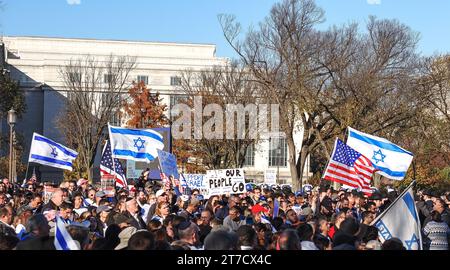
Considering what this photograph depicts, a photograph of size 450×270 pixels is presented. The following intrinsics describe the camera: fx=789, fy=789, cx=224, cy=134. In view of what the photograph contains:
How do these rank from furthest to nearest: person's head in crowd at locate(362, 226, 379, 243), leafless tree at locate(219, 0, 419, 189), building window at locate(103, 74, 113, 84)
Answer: building window at locate(103, 74, 113, 84), leafless tree at locate(219, 0, 419, 189), person's head in crowd at locate(362, 226, 379, 243)

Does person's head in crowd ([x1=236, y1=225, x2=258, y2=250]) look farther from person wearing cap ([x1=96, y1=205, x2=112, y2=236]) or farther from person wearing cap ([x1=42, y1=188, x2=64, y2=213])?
person wearing cap ([x1=42, y1=188, x2=64, y2=213])

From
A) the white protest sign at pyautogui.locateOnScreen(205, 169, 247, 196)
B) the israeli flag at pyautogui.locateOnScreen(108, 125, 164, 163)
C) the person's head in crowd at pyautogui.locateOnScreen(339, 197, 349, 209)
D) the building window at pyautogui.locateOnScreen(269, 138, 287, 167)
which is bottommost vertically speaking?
the person's head in crowd at pyautogui.locateOnScreen(339, 197, 349, 209)

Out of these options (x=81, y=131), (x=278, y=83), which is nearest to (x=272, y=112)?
(x=278, y=83)

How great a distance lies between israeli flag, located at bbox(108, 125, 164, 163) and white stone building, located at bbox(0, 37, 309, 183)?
58328 millimetres

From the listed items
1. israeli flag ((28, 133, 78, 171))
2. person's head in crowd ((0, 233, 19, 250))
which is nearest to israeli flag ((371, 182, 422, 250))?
person's head in crowd ((0, 233, 19, 250))

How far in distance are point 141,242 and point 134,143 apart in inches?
550

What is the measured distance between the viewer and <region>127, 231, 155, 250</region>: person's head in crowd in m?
7.22

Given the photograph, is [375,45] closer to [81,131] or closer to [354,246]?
[81,131]

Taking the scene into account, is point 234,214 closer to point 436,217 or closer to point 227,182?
point 436,217

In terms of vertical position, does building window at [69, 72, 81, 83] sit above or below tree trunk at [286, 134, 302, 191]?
above

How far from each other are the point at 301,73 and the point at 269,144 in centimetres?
4608

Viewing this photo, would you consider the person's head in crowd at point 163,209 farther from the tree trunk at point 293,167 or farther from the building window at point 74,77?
the building window at point 74,77

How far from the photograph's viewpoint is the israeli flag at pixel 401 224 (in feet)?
31.7

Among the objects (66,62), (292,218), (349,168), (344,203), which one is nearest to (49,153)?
(349,168)
